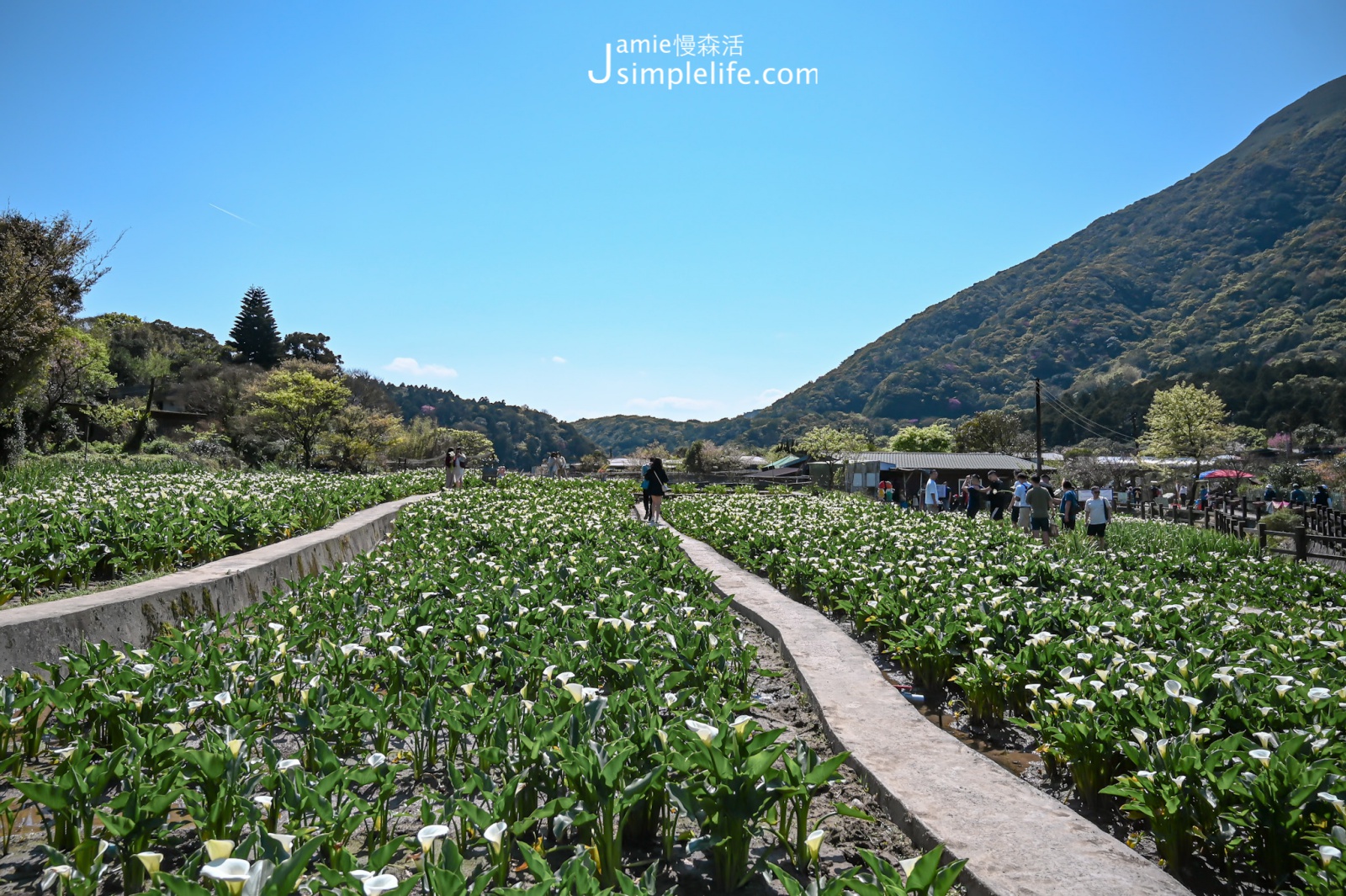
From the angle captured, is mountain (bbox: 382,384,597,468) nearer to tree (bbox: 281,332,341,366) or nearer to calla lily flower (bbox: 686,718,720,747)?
tree (bbox: 281,332,341,366)

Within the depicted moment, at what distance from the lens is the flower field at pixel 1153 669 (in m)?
2.62

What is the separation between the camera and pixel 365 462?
39.7 metres

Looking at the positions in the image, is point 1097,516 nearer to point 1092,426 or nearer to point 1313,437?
point 1313,437

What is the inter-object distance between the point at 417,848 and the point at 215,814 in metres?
0.64

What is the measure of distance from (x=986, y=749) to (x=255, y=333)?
68.5m

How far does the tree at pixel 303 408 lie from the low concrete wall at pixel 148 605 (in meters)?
26.7

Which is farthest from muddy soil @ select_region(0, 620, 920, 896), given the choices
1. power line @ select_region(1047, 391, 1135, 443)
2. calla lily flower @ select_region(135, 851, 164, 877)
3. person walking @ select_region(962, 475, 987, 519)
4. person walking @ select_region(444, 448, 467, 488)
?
power line @ select_region(1047, 391, 1135, 443)

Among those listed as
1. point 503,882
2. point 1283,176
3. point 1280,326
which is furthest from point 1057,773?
point 1283,176

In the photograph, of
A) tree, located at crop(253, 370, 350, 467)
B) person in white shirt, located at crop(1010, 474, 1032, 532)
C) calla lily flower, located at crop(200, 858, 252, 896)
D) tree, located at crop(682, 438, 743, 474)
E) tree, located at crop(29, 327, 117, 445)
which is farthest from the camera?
tree, located at crop(682, 438, 743, 474)

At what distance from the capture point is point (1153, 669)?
3.75 meters

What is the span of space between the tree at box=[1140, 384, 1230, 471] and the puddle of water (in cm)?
5088

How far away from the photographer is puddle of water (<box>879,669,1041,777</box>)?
4.09 m

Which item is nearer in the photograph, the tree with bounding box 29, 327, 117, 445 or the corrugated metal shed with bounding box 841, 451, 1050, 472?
the tree with bounding box 29, 327, 117, 445

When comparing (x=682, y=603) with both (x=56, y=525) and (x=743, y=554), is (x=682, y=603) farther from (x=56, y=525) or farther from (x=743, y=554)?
(x=56, y=525)
